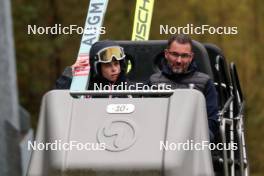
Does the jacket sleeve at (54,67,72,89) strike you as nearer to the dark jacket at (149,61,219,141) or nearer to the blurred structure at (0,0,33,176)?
the dark jacket at (149,61,219,141)

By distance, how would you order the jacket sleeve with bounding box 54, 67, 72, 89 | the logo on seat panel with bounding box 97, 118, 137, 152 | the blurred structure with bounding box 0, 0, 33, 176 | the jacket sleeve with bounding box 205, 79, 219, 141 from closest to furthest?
the logo on seat panel with bounding box 97, 118, 137, 152
the jacket sleeve with bounding box 205, 79, 219, 141
the jacket sleeve with bounding box 54, 67, 72, 89
the blurred structure with bounding box 0, 0, 33, 176

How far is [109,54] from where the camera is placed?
21.6ft

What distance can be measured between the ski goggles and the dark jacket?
403 millimetres

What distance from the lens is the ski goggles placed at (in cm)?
656

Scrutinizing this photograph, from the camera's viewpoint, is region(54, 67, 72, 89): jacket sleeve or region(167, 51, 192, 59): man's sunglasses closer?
region(167, 51, 192, 59): man's sunglasses

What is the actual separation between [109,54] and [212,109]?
0.86 meters

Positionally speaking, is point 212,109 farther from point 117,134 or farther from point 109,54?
point 117,134

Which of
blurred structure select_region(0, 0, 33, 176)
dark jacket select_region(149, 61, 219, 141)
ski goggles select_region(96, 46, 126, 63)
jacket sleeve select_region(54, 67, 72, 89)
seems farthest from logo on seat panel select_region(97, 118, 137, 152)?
blurred structure select_region(0, 0, 33, 176)

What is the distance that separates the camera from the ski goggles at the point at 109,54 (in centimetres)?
656

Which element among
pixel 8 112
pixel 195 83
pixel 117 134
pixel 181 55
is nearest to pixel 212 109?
pixel 195 83

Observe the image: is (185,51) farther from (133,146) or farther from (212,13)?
(212,13)

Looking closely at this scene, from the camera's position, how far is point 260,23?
926 inches

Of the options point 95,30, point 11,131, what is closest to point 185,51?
point 95,30

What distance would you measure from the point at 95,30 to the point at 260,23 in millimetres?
14972
